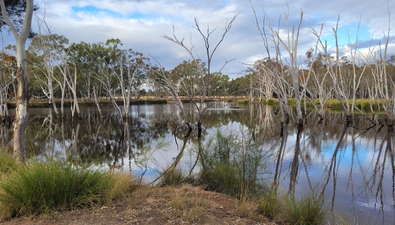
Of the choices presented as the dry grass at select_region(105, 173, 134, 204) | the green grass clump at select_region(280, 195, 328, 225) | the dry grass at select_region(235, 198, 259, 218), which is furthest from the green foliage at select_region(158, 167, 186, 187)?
the green grass clump at select_region(280, 195, 328, 225)

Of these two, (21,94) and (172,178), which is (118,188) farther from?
(21,94)

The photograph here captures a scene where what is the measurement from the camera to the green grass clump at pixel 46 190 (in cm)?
415

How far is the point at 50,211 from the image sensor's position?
425 cm

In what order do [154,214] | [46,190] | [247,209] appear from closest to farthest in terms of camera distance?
1. [46,190]
2. [154,214]
3. [247,209]

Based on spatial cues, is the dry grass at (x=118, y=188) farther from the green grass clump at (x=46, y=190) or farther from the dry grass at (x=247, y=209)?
the dry grass at (x=247, y=209)

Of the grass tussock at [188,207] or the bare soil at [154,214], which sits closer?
the bare soil at [154,214]

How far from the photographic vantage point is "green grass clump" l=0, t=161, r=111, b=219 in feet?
13.6

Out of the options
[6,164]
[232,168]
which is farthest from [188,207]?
[6,164]

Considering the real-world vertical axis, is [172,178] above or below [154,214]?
below

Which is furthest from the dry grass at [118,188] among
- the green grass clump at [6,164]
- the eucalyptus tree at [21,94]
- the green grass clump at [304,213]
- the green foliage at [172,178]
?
the green grass clump at [304,213]

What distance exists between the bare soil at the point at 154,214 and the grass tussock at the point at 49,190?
169 millimetres

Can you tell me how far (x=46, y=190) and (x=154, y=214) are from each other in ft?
5.41

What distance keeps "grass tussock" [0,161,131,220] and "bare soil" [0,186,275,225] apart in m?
0.17

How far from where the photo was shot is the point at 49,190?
14.1 feet
